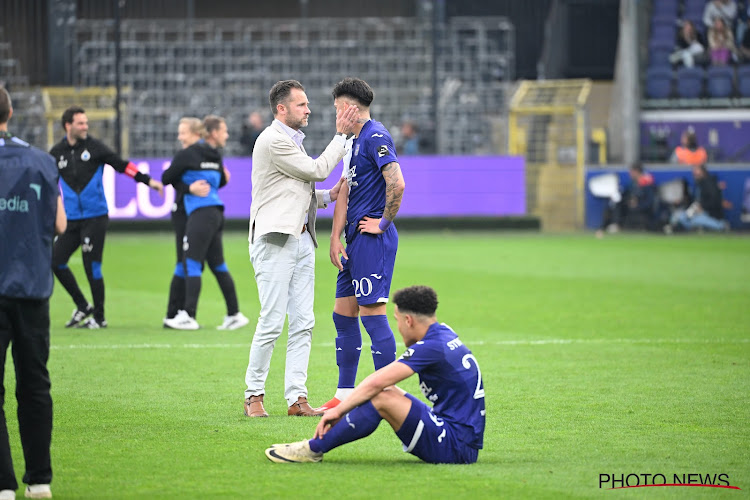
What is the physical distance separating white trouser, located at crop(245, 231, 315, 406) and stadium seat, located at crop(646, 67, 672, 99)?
980 inches

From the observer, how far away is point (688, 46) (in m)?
30.6

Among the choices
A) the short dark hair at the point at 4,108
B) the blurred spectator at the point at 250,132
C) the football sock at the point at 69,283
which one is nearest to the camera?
the short dark hair at the point at 4,108

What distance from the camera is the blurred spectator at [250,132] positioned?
24.9 m

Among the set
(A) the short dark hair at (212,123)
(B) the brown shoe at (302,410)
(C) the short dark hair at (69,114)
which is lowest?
(B) the brown shoe at (302,410)

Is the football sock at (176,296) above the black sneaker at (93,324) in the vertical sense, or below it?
above

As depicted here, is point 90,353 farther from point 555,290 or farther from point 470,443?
point 555,290

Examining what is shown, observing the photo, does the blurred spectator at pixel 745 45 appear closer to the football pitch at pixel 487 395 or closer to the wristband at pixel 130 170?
the football pitch at pixel 487 395

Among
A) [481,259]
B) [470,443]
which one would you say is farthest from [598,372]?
[481,259]

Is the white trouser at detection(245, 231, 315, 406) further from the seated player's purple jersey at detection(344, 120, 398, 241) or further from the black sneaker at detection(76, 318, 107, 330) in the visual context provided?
the black sneaker at detection(76, 318, 107, 330)

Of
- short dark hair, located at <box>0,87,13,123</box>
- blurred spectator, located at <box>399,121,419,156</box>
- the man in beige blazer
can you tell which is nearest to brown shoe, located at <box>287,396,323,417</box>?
the man in beige blazer

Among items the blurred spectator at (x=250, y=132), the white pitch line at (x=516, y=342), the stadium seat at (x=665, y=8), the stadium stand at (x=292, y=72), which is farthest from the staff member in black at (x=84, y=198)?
the stadium seat at (x=665, y=8)

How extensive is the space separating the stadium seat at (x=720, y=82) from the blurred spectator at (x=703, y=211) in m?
5.48

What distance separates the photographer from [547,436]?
254 inches

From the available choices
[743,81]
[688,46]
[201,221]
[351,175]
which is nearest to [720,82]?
[743,81]
